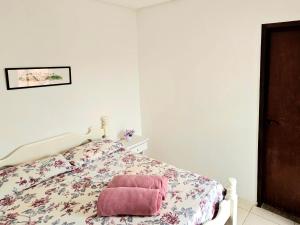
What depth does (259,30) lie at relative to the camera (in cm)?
245

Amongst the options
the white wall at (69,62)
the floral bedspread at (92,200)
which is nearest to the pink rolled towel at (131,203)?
the floral bedspread at (92,200)

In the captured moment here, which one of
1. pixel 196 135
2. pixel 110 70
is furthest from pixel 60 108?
pixel 196 135

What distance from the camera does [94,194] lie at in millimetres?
1943

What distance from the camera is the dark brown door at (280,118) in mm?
2347

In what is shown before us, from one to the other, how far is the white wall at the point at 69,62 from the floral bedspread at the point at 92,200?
0.67 meters

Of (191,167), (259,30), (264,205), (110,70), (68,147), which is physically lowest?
(264,205)

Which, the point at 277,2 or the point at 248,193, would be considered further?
the point at 248,193

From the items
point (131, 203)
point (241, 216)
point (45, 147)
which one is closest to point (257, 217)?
point (241, 216)

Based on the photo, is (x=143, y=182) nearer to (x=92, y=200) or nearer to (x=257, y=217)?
(x=92, y=200)

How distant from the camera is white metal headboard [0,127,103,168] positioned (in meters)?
2.35

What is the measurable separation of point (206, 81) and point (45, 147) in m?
1.91

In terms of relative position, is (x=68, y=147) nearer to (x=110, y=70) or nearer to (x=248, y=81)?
(x=110, y=70)

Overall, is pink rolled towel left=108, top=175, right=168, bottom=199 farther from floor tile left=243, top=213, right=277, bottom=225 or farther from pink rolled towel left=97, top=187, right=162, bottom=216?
floor tile left=243, top=213, right=277, bottom=225

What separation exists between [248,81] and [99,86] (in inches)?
68.0
